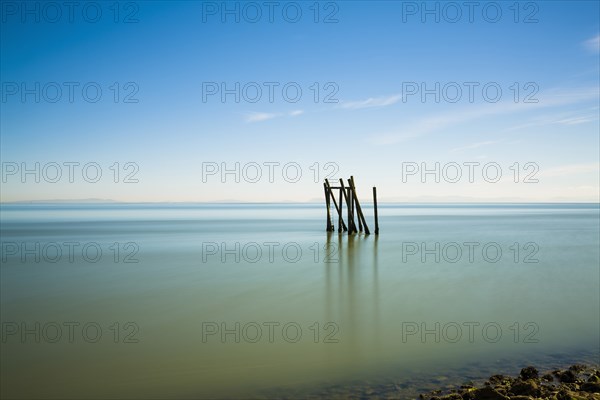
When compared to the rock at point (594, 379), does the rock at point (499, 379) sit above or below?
below

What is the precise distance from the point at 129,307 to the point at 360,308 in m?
5.12

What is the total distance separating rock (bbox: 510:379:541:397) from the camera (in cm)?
527

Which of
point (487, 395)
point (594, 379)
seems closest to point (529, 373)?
point (594, 379)

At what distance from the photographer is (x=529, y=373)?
615cm

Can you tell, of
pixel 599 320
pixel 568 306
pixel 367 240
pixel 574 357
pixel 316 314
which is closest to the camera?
pixel 574 357

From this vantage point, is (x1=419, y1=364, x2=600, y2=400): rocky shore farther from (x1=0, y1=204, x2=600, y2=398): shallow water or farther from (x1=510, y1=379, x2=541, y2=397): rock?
(x1=0, y1=204, x2=600, y2=398): shallow water

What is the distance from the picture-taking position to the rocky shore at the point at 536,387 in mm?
5223

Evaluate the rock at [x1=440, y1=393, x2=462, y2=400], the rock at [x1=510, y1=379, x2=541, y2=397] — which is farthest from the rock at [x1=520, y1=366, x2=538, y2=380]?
the rock at [x1=440, y1=393, x2=462, y2=400]

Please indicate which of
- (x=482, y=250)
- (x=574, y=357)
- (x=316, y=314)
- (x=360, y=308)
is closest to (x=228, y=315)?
(x=316, y=314)

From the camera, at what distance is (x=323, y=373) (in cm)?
639

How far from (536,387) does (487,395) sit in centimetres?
64

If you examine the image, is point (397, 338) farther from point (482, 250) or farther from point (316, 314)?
point (482, 250)

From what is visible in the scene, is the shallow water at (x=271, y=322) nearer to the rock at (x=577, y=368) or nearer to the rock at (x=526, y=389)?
the rock at (x=577, y=368)

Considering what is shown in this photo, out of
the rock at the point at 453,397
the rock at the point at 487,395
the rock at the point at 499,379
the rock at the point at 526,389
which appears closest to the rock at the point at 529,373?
the rock at the point at 499,379
